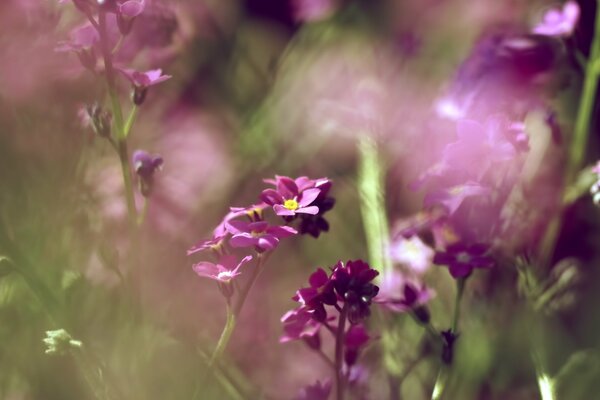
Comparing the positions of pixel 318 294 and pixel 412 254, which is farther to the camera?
pixel 412 254

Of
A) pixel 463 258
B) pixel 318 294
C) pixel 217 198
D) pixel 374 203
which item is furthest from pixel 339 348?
pixel 217 198

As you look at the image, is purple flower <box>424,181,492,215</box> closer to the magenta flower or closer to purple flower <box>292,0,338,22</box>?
the magenta flower

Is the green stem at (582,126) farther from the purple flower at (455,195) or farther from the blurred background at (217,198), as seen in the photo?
the purple flower at (455,195)

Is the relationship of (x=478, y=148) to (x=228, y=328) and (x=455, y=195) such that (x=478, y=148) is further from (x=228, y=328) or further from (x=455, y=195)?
(x=228, y=328)

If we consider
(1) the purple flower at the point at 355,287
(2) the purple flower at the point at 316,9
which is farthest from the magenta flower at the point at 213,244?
(2) the purple flower at the point at 316,9

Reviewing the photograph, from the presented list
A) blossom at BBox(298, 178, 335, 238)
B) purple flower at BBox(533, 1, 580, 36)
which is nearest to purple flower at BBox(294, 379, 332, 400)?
blossom at BBox(298, 178, 335, 238)

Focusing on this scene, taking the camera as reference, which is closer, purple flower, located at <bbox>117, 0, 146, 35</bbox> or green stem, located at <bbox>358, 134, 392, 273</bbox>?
purple flower, located at <bbox>117, 0, 146, 35</bbox>

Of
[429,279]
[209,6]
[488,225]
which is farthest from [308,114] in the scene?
[488,225]
